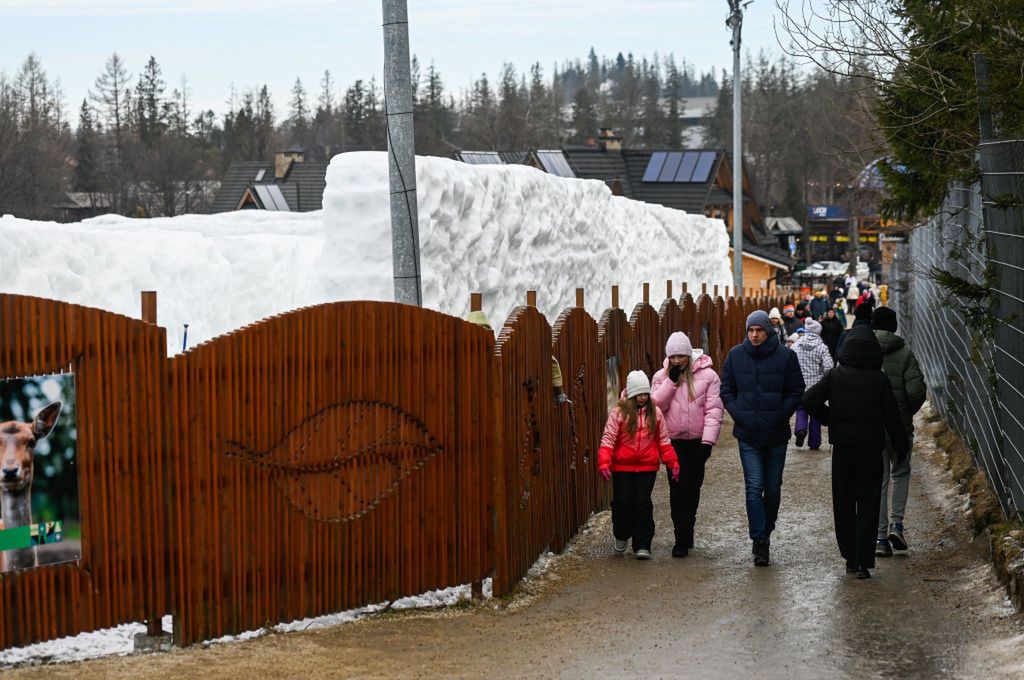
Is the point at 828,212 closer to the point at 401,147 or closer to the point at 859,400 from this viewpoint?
the point at 401,147

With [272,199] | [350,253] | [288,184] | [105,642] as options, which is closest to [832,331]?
[350,253]

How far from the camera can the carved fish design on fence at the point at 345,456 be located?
7848mm

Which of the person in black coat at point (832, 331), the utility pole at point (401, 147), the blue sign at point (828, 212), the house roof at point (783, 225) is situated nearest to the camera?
the utility pole at point (401, 147)

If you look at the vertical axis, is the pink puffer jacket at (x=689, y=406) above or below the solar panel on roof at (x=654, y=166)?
below

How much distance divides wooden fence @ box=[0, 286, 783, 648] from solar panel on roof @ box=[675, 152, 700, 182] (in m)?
49.9

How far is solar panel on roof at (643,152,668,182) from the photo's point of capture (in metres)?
60.2

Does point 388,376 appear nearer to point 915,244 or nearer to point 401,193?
point 401,193

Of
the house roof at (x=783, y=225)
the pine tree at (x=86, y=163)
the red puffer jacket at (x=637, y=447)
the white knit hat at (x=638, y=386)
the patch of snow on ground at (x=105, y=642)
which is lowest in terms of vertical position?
the patch of snow on ground at (x=105, y=642)

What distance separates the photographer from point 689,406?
33.4ft

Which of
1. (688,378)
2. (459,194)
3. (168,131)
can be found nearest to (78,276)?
(459,194)

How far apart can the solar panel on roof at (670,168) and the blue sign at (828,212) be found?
33557 mm

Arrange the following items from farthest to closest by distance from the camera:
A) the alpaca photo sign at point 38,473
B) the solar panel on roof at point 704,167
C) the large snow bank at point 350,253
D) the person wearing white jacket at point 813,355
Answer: the solar panel on roof at point 704,167 → the person wearing white jacket at point 813,355 → the large snow bank at point 350,253 → the alpaca photo sign at point 38,473

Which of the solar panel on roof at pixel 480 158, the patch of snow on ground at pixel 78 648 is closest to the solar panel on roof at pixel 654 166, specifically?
the solar panel on roof at pixel 480 158

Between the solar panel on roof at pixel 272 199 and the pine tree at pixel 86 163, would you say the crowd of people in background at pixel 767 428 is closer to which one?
the solar panel on roof at pixel 272 199
